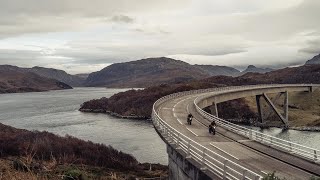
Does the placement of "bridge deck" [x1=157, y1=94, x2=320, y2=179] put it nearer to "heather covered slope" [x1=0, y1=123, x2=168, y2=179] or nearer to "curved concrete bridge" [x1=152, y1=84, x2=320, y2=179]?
"curved concrete bridge" [x1=152, y1=84, x2=320, y2=179]

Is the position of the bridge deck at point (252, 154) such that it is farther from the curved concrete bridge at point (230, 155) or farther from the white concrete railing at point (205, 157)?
the white concrete railing at point (205, 157)

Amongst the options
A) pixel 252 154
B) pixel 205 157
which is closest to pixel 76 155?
pixel 205 157

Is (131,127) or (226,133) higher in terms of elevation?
(226,133)

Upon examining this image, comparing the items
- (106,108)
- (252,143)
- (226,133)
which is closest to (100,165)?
A: (226,133)

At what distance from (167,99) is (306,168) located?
58.7 meters

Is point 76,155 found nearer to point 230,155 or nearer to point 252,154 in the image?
point 230,155

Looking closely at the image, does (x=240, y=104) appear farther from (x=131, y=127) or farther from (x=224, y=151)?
(x=224, y=151)

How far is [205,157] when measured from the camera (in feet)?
85.5

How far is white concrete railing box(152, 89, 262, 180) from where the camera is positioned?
1914cm

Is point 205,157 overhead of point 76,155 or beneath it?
overhead

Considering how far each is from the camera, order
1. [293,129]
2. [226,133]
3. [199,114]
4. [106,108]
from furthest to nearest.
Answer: [106,108]
[293,129]
[199,114]
[226,133]

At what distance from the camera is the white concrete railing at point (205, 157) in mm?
19141

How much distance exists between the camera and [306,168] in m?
22.7

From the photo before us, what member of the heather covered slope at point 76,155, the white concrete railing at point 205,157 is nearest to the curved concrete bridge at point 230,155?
the white concrete railing at point 205,157
